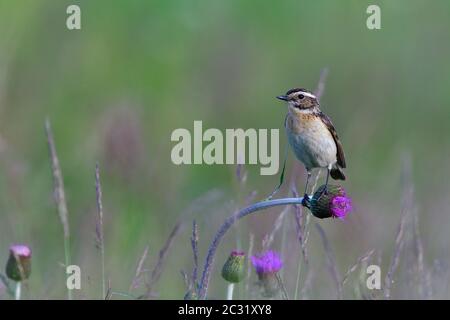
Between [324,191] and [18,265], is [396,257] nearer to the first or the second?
[324,191]

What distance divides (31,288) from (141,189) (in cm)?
203

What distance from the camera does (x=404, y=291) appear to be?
245 inches

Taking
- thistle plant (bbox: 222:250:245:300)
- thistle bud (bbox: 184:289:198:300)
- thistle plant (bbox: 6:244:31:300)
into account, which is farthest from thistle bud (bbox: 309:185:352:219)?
thistle plant (bbox: 6:244:31:300)

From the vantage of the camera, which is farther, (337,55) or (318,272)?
(337,55)

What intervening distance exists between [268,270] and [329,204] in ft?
2.05

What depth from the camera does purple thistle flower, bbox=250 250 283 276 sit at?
519 centimetres

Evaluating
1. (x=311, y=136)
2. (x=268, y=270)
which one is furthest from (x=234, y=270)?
(x=311, y=136)

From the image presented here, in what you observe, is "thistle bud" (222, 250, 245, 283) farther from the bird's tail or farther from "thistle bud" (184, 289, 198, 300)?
the bird's tail

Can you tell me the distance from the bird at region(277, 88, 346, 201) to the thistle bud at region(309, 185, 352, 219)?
1.80 feet

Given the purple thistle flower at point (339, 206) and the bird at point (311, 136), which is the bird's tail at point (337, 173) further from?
the purple thistle flower at point (339, 206)

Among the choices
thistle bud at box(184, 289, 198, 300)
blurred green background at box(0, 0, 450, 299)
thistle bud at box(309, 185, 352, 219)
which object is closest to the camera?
thistle bud at box(184, 289, 198, 300)

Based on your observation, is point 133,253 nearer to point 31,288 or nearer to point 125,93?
point 31,288

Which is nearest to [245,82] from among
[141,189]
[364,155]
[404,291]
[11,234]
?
[364,155]

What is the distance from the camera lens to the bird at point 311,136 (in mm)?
5539
